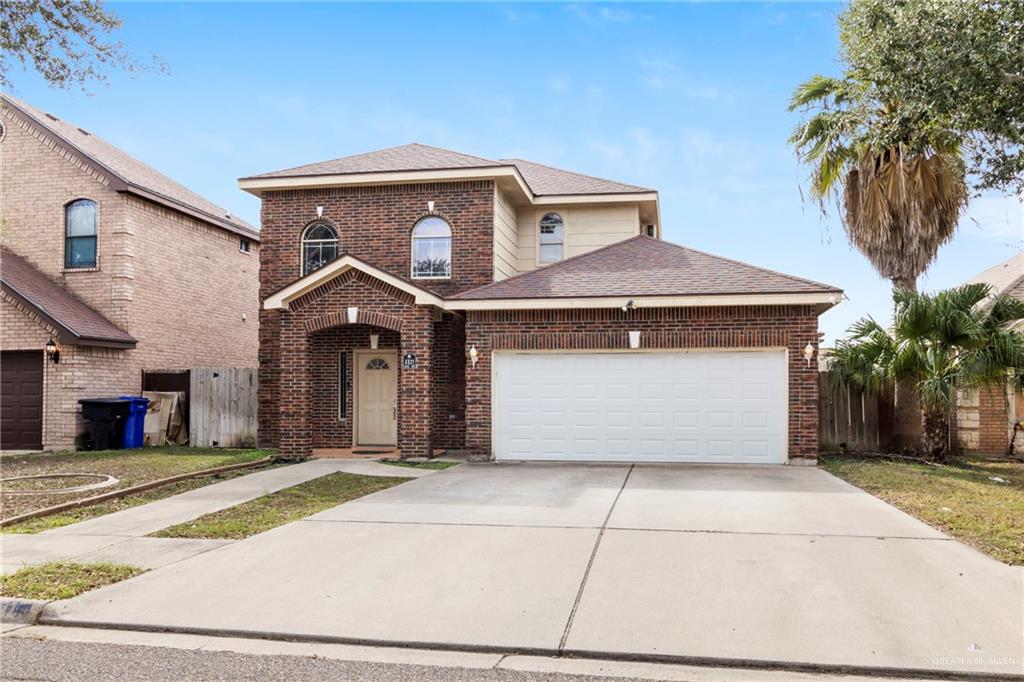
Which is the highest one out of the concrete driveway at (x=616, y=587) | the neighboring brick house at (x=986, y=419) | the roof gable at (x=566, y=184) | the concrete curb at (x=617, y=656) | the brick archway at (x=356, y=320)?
the roof gable at (x=566, y=184)

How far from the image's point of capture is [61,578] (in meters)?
6.79

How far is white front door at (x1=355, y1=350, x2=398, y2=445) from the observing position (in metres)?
17.2

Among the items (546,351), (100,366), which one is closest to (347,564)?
(546,351)

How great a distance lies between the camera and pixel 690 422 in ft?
48.0

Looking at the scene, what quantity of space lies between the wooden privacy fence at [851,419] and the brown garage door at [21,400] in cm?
1727

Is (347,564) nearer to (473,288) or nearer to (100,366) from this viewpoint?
(473,288)

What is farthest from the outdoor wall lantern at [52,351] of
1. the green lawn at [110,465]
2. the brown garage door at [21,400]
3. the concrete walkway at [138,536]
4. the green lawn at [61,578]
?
the green lawn at [61,578]

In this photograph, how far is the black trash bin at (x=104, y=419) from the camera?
686 inches

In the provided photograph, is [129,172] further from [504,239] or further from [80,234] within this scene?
[504,239]

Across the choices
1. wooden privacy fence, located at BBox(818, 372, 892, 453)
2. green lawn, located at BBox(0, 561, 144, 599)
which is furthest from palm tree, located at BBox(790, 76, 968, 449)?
green lawn, located at BBox(0, 561, 144, 599)

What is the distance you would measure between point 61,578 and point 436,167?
38.8ft

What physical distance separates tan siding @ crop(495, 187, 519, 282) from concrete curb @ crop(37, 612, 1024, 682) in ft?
39.6

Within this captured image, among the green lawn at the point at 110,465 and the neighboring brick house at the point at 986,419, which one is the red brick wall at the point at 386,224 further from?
the neighboring brick house at the point at 986,419

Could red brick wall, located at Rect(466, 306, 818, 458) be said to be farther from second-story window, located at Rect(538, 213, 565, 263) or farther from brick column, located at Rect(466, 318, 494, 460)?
second-story window, located at Rect(538, 213, 565, 263)
